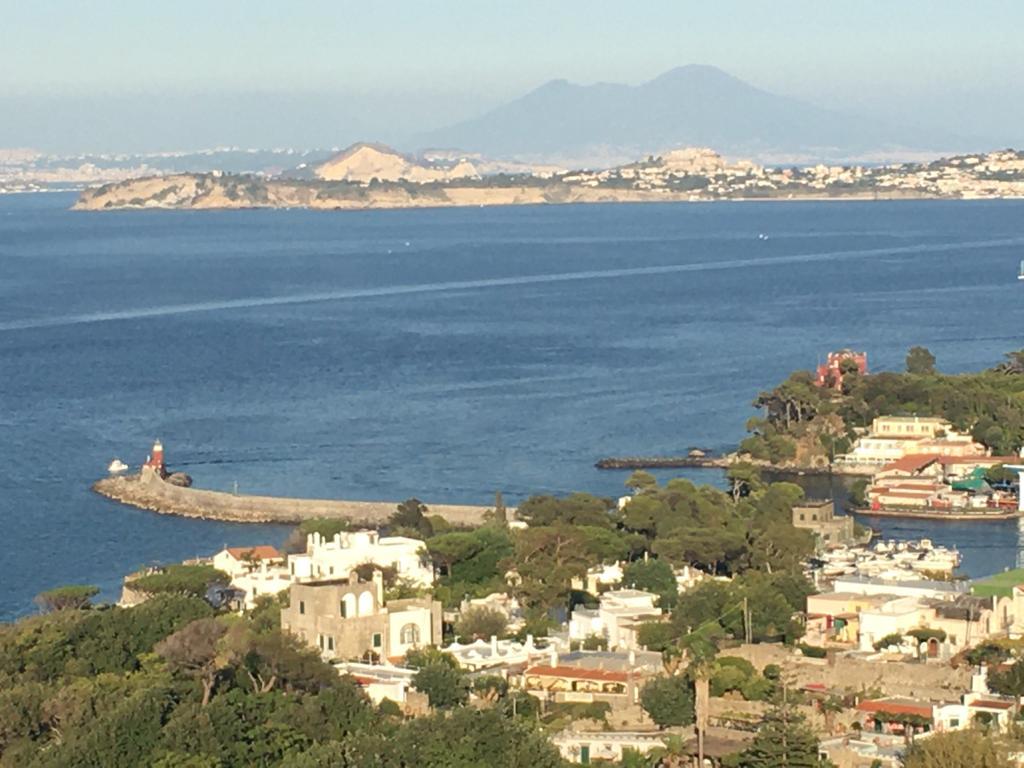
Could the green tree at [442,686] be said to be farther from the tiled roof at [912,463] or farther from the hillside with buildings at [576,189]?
the hillside with buildings at [576,189]

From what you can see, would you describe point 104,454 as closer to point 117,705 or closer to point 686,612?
point 686,612

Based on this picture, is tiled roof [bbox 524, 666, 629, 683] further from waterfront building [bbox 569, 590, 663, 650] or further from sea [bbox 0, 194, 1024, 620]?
sea [bbox 0, 194, 1024, 620]

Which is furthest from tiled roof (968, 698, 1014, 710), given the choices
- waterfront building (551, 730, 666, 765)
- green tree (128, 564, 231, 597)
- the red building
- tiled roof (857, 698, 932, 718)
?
the red building

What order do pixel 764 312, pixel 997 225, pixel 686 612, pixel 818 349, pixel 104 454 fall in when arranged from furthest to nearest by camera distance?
pixel 997 225 < pixel 764 312 < pixel 818 349 < pixel 104 454 < pixel 686 612

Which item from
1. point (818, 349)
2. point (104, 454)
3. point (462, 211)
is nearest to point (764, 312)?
point (818, 349)

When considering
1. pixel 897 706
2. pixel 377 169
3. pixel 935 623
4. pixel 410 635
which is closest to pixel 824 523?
pixel 935 623

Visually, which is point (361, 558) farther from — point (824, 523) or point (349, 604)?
point (824, 523)
